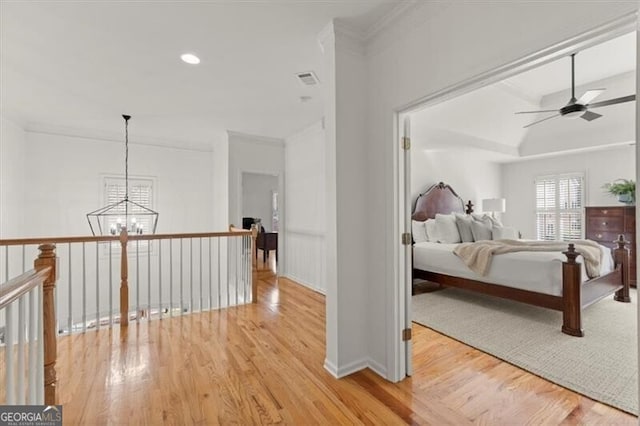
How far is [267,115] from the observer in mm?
4348

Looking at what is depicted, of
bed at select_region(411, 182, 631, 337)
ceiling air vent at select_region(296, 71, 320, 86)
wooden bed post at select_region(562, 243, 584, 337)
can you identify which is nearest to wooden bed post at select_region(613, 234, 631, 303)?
bed at select_region(411, 182, 631, 337)

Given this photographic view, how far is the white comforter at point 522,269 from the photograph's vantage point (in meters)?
2.96

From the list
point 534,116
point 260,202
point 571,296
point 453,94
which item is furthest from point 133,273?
point 534,116

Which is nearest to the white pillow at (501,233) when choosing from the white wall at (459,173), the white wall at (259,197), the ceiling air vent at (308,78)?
the white wall at (459,173)

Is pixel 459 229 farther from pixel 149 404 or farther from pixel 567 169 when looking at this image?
pixel 149 404

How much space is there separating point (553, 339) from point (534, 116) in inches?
180

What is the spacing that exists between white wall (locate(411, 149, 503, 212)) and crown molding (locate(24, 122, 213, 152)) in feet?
14.1

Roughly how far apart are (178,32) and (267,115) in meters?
2.06

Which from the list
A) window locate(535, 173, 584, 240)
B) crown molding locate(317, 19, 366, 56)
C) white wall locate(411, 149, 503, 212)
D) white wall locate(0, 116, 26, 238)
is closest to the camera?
crown molding locate(317, 19, 366, 56)

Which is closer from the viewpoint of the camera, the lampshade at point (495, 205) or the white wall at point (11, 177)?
the white wall at point (11, 177)

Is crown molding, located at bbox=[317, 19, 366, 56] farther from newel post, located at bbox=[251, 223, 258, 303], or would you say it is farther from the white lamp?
the white lamp

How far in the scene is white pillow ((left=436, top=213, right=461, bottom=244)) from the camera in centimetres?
480

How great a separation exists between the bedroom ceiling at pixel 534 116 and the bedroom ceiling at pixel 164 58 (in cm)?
231

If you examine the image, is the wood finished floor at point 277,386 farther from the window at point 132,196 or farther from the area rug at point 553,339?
the window at point 132,196
